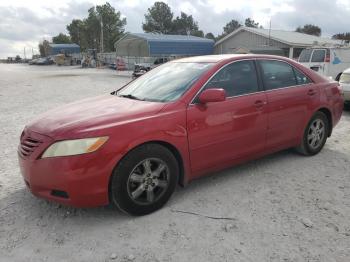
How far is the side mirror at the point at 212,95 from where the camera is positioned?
3.80m

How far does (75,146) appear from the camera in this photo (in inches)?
128

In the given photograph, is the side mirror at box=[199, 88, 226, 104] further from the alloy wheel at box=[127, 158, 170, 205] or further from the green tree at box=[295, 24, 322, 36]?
the green tree at box=[295, 24, 322, 36]

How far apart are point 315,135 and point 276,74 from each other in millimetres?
1224

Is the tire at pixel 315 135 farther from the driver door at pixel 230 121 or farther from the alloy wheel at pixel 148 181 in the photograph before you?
the alloy wheel at pixel 148 181

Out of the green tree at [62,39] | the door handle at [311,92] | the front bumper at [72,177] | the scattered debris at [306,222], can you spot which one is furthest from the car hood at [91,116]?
the green tree at [62,39]

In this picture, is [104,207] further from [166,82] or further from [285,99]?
[285,99]

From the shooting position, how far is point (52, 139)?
10.8 ft

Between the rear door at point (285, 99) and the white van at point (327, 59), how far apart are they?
10048 mm

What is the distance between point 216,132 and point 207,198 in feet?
2.45

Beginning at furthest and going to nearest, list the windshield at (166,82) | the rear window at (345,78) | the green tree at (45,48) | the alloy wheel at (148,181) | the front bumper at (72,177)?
the green tree at (45,48), the rear window at (345,78), the windshield at (166,82), the alloy wheel at (148,181), the front bumper at (72,177)

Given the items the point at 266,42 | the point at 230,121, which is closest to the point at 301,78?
the point at 230,121

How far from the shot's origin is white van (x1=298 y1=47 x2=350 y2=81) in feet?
47.3

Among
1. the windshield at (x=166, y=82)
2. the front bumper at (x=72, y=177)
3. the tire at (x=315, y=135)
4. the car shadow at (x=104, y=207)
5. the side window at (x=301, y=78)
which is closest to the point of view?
the front bumper at (x=72, y=177)

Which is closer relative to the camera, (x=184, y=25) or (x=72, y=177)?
(x=72, y=177)
